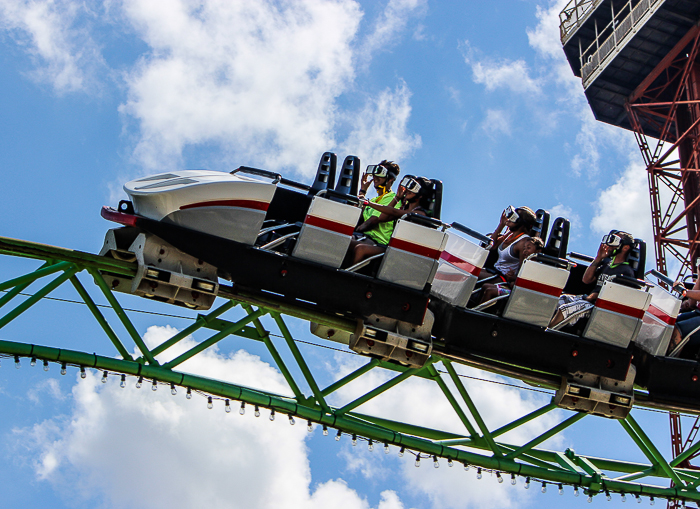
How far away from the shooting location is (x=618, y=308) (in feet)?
22.1

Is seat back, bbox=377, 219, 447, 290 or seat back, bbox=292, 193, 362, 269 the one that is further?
seat back, bbox=377, 219, 447, 290

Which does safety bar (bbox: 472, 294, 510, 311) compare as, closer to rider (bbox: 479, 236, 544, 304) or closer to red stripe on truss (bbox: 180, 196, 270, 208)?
rider (bbox: 479, 236, 544, 304)

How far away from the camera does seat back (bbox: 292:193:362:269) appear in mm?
5871

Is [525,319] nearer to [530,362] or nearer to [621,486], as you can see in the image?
[530,362]

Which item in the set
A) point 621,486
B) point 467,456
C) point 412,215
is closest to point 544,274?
point 412,215

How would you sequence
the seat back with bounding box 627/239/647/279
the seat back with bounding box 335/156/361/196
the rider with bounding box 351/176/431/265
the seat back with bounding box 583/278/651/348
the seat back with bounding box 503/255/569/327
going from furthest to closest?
the seat back with bounding box 627/239/647/279
the seat back with bounding box 335/156/361/196
the seat back with bounding box 583/278/651/348
the seat back with bounding box 503/255/569/327
the rider with bounding box 351/176/431/265

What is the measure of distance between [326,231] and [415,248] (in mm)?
725

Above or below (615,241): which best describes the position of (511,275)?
below

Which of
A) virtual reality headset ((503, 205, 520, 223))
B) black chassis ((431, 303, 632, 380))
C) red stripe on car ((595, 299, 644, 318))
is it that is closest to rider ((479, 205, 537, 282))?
virtual reality headset ((503, 205, 520, 223))

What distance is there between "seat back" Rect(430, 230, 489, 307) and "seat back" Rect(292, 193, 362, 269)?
837 millimetres

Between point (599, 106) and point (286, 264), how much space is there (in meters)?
19.7

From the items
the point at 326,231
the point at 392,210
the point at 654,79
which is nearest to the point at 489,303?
the point at 392,210

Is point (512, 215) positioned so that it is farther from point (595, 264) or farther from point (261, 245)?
point (261, 245)

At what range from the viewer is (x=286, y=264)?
596 cm
